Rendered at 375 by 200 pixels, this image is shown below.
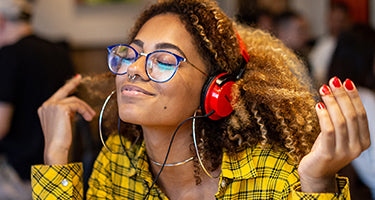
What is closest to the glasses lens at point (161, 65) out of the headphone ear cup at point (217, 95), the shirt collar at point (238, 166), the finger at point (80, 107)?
the headphone ear cup at point (217, 95)

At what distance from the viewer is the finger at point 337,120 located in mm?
947

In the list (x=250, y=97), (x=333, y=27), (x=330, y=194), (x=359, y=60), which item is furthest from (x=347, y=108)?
(x=333, y=27)

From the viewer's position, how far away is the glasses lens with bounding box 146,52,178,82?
1261mm

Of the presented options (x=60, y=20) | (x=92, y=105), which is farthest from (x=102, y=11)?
(x=92, y=105)

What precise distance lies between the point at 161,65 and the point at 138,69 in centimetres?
7

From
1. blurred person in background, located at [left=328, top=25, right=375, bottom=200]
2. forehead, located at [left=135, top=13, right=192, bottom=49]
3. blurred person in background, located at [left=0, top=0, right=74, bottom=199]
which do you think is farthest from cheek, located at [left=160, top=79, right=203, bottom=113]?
blurred person in background, located at [left=0, top=0, right=74, bottom=199]

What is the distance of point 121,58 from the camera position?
137cm

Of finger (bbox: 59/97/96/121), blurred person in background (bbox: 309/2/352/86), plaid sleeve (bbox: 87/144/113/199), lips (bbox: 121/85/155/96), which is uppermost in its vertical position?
lips (bbox: 121/85/155/96)

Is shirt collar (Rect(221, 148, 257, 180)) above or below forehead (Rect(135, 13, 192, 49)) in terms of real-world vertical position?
below

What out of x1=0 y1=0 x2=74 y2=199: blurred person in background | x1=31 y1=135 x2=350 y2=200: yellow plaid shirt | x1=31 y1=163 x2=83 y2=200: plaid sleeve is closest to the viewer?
x1=31 y1=135 x2=350 y2=200: yellow plaid shirt

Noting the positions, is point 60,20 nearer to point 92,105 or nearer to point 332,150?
point 92,105

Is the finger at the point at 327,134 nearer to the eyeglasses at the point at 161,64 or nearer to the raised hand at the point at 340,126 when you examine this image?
the raised hand at the point at 340,126

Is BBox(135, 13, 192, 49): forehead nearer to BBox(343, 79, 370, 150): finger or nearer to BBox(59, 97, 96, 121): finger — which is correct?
BBox(59, 97, 96, 121): finger

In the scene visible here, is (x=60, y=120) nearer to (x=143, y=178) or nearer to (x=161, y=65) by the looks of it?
(x=143, y=178)
